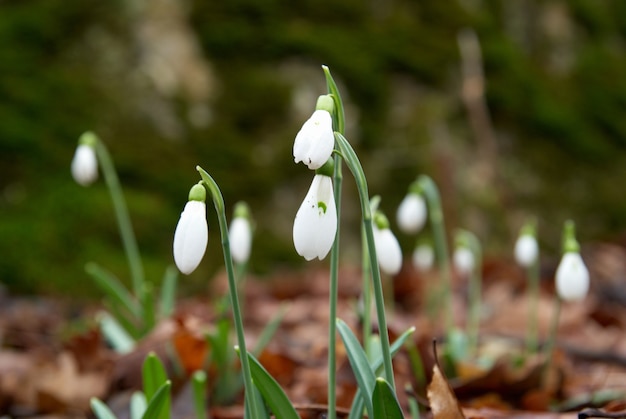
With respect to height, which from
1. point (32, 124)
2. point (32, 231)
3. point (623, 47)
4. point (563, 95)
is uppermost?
point (623, 47)

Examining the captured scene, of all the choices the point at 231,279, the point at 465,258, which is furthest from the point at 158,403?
the point at 465,258

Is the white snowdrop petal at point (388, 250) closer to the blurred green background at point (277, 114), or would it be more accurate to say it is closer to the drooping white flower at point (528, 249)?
the drooping white flower at point (528, 249)

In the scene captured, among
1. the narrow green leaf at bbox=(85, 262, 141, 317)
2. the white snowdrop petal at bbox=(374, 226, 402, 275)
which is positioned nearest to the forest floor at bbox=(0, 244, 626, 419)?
the narrow green leaf at bbox=(85, 262, 141, 317)

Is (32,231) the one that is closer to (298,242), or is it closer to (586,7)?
(298,242)

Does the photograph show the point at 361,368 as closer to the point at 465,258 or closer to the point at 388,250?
the point at 388,250

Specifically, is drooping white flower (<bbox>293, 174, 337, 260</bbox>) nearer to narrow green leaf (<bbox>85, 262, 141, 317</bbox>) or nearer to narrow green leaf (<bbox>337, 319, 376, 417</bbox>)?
narrow green leaf (<bbox>337, 319, 376, 417</bbox>)

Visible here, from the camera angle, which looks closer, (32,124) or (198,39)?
(32,124)

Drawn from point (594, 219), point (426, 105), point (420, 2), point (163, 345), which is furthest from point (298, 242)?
point (594, 219)
